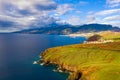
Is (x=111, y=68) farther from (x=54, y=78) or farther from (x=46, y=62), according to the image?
(x=46, y=62)

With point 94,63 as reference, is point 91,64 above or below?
above

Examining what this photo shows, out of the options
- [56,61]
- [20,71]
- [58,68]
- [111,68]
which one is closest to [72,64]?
[58,68]

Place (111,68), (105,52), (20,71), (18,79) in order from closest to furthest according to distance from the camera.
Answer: (111,68) → (18,79) → (20,71) → (105,52)

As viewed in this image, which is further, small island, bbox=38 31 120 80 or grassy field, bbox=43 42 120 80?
small island, bbox=38 31 120 80

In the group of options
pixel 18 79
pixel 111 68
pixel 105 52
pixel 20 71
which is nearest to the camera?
pixel 111 68

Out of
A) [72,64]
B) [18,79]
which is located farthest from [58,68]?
[18,79]

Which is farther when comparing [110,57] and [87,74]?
[110,57]

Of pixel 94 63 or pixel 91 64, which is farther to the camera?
pixel 94 63

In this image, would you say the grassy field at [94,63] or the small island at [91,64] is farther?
the small island at [91,64]

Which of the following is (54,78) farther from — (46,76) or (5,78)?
(5,78)
